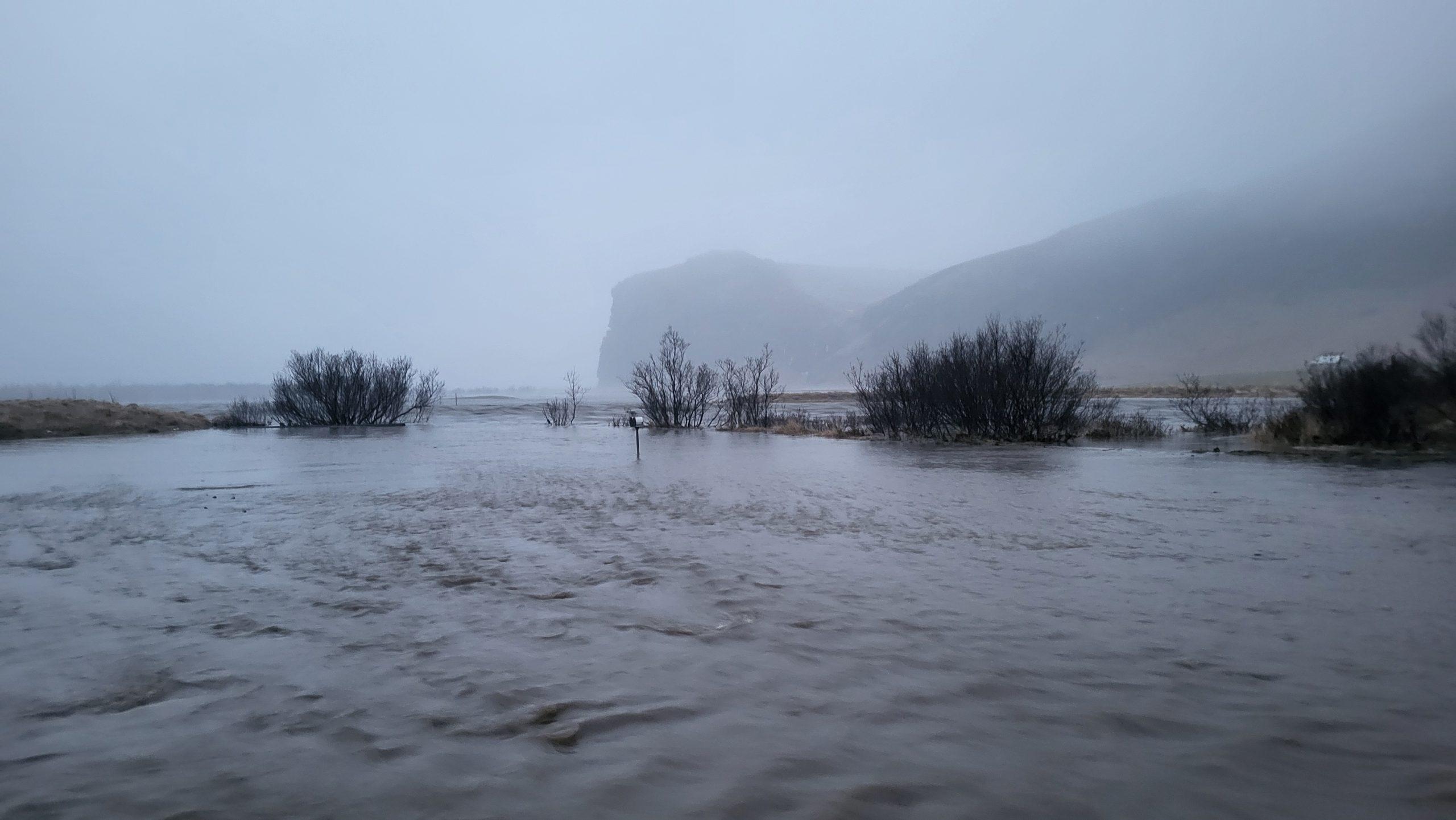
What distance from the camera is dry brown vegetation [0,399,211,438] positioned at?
22.8m

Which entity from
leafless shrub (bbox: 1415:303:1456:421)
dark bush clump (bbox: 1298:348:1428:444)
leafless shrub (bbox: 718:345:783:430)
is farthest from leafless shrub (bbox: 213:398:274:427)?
leafless shrub (bbox: 1415:303:1456:421)

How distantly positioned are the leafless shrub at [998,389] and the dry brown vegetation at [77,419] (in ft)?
86.4

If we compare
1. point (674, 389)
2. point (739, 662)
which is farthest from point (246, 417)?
point (739, 662)

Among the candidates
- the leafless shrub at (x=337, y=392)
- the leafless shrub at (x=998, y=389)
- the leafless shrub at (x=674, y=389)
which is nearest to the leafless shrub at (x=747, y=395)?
the leafless shrub at (x=674, y=389)

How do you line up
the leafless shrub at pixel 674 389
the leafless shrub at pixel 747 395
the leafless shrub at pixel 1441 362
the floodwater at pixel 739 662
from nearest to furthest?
the floodwater at pixel 739 662 < the leafless shrub at pixel 1441 362 < the leafless shrub at pixel 747 395 < the leafless shrub at pixel 674 389

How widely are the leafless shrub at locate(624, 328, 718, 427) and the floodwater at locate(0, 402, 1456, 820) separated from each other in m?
20.9

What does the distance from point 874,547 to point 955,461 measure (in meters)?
8.74

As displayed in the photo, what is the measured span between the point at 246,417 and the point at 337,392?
13.9ft

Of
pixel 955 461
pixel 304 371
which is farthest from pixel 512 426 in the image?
pixel 955 461

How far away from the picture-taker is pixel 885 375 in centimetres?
2297

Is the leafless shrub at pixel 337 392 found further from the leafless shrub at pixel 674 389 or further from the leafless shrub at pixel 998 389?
the leafless shrub at pixel 998 389

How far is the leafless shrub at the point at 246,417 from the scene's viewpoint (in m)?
29.6

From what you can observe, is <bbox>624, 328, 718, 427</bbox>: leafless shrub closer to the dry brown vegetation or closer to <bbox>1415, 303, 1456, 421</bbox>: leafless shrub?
the dry brown vegetation

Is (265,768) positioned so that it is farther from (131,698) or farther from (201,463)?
(201,463)
